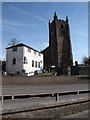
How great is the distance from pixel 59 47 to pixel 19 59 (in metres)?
42.9

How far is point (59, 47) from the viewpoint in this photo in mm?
93938

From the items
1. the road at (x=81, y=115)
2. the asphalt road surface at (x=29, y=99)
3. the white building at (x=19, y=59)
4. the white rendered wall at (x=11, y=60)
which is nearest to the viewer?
the asphalt road surface at (x=29, y=99)

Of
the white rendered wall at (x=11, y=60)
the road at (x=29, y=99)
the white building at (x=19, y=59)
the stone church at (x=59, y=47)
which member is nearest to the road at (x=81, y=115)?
the road at (x=29, y=99)

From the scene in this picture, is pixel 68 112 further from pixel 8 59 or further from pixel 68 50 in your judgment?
pixel 68 50

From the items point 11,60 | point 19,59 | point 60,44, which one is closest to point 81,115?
Answer: point 19,59

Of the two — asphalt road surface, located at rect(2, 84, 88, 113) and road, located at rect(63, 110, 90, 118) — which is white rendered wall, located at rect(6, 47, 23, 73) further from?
road, located at rect(63, 110, 90, 118)

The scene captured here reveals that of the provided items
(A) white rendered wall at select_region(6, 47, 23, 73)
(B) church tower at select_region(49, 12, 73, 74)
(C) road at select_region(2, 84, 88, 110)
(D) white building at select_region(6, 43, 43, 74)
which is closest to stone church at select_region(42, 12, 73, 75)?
(B) church tower at select_region(49, 12, 73, 74)

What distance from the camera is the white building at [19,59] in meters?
53.9

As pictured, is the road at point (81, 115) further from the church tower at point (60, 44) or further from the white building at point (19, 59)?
the church tower at point (60, 44)

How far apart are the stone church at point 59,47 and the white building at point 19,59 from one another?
3361cm

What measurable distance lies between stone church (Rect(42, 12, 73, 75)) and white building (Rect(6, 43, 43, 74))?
33.6 meters

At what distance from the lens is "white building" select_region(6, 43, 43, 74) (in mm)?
53875

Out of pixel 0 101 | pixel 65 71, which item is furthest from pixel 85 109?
pixel 65 71

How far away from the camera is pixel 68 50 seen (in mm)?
95062
